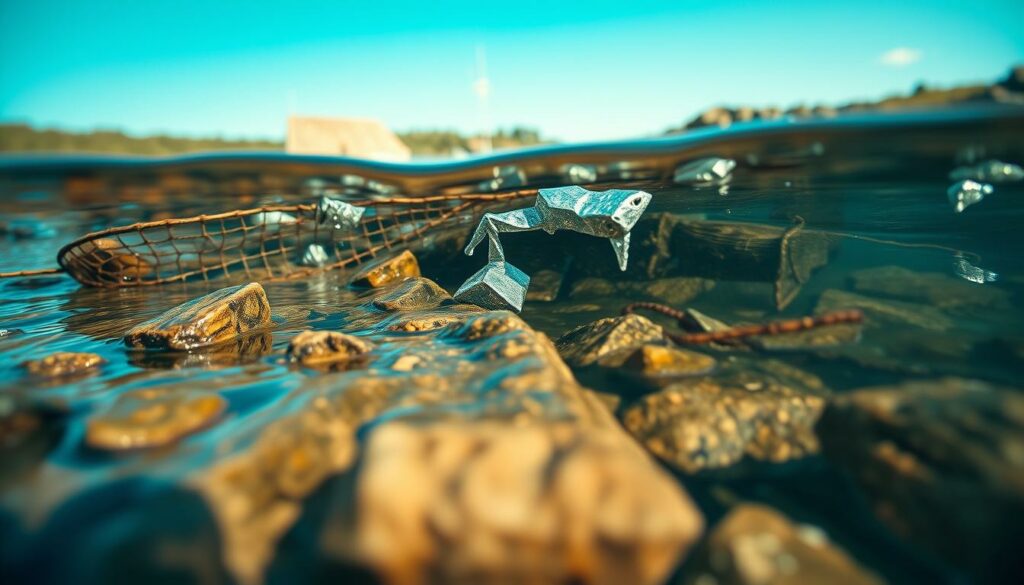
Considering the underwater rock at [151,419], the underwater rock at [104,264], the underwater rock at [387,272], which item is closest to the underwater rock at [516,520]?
the underwater rock at [151,419]

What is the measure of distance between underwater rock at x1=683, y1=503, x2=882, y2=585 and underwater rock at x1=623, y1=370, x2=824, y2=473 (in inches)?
22.7

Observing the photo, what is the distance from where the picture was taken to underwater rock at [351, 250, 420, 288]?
498 centimetres

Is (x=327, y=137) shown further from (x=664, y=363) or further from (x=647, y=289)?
(x=664, y=363)

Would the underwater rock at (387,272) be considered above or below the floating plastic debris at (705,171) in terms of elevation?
below

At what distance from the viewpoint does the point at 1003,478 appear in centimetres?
111

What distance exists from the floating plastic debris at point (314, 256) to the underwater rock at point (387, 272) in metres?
2.39

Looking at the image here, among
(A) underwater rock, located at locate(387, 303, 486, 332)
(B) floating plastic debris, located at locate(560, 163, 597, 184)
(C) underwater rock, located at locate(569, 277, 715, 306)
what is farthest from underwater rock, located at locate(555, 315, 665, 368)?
(B) floating plastic debris, located at locate(560, 163, 597, 184)

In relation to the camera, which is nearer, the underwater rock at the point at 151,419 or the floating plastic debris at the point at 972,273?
the underwater rock at the point at 151,419

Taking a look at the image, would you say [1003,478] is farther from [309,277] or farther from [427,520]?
[309,277]

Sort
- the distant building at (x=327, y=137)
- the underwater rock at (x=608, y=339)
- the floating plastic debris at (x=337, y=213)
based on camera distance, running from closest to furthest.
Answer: the underwater rock at (x=608, y=339)
the floating plastic debris at (x=337, y=213)
the distant building at (x=327, y=137)

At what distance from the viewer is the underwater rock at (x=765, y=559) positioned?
107cm

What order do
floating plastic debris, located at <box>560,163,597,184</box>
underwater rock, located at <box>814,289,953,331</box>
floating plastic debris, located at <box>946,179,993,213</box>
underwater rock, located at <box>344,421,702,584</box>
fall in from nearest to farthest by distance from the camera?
1. underwater rock, located at <box>344,421,702,584</box>
2. underwater rock, located at <box>814,289,953,331</box>
3. floating plastic debris, located at <box>946,179,993,213</box>
4. floating plastic debris, located at <box>560,163,597,184</box>

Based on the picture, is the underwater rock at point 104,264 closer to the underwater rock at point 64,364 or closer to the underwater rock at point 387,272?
the underwater rock at point 387,272

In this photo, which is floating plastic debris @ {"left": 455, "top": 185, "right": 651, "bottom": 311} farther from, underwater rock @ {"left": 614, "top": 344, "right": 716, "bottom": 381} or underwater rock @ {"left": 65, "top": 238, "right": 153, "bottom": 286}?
underwater rock @ {"left": 65, "top": 238, "right": 153, "bottom": 286}
